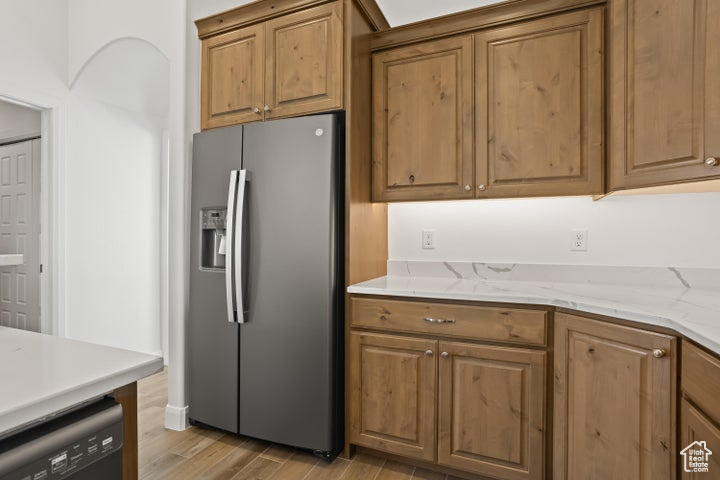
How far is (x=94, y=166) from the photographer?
3.18 metres

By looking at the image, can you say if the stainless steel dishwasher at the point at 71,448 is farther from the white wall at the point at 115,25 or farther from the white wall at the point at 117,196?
the white wall at the point at 117,196

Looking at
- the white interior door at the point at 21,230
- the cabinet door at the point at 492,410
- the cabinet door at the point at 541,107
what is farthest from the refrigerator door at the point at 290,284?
the white interior door at the point at 21,230

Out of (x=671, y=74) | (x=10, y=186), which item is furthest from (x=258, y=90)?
(x=10, y=186)

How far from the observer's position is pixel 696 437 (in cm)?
111

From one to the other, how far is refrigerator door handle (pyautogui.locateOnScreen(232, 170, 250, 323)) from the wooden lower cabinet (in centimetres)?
64

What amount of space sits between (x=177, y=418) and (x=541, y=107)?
8.74 feet

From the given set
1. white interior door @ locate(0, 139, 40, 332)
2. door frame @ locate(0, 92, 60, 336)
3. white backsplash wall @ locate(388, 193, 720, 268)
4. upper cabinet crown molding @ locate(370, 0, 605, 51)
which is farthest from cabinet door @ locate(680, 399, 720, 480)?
white interior door @ locate(0, 139, 40, 332)

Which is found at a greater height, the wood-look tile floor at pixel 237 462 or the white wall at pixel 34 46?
the white wall at pixel 34 46

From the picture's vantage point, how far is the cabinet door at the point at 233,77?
7.18 ft

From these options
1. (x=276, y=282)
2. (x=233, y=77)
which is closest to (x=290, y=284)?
(x=276, y=282)

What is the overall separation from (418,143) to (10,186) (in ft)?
12.0

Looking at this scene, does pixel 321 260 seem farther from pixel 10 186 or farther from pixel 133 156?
pixel 10 186

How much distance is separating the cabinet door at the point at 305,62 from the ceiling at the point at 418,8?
0.66 m

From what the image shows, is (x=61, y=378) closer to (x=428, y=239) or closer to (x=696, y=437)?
(x=696, y=437)
